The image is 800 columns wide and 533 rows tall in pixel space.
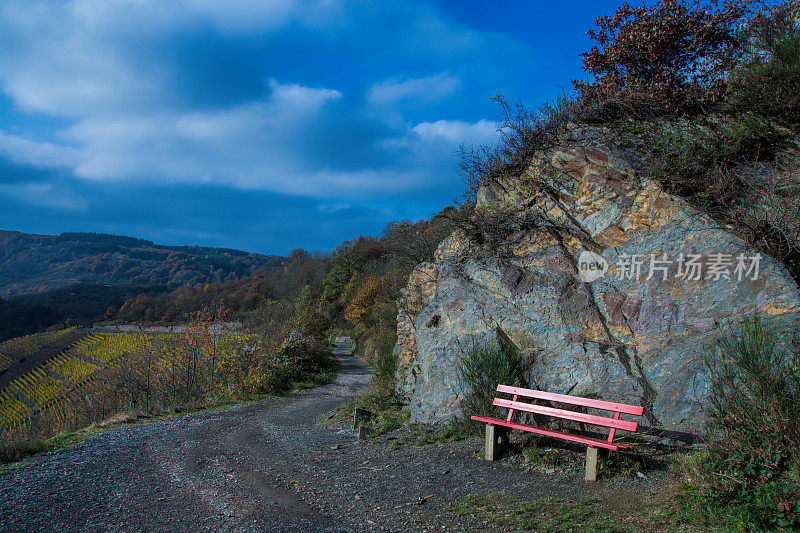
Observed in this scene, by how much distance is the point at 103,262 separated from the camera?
410ft

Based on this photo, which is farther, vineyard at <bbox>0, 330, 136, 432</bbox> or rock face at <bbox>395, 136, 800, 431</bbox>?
vineyard at <bbox>0, 330, 136, 432</bbox>

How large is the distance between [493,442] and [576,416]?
118 centimetres

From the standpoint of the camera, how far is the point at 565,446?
19.0 ft

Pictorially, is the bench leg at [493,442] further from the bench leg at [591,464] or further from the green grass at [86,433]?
the green grass at [86,433]

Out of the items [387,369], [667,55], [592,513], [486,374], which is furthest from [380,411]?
[667,55]

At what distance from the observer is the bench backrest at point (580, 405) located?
15.7ft

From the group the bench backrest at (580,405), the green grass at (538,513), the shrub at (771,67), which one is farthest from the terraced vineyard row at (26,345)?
the shrub at (771,67)

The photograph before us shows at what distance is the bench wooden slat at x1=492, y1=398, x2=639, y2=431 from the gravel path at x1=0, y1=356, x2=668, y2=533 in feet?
2.00

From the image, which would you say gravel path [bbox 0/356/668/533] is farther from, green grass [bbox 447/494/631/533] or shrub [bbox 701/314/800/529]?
shrub [bbox 701/314/800/529]

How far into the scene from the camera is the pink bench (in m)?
4.79

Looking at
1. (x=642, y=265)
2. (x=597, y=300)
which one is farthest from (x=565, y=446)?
(x=642, y=265)

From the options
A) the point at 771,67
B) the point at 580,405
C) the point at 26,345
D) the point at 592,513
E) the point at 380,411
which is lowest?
the point at 26,345

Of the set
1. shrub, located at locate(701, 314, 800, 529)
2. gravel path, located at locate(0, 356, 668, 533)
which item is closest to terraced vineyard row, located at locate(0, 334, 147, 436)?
gravel path, located at locate(0, 356, 668, 533)

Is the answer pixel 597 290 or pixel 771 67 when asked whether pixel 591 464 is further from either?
pixel 771 67
